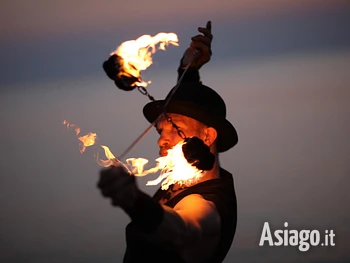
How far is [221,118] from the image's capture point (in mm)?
2430

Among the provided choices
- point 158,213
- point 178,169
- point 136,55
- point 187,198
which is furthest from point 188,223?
point 136,55

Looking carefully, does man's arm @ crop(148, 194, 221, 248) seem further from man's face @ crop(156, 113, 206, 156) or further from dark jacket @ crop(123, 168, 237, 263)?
man's face @ crop(156, 113, 206, 156)

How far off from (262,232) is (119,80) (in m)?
1.68

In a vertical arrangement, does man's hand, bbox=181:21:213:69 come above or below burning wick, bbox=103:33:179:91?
above

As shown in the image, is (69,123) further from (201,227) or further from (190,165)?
(201,227)

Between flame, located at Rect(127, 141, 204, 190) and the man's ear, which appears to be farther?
the man's ear

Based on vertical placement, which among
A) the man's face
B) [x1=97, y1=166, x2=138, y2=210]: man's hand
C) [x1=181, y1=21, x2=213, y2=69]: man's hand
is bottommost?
[x1=97, y1=166, x2=138, y2=210]: man's hand

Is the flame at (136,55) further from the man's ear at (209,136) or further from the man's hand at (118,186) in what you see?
the man's hand at (118,186)

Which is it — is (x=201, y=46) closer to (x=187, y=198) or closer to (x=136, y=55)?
(x=136, y=55)

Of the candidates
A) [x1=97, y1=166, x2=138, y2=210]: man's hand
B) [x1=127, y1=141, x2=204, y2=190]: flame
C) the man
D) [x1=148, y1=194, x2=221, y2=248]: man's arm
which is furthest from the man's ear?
[x1=97, y1=166, x2=138, y2=210]: man's hand

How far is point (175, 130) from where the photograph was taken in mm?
2389

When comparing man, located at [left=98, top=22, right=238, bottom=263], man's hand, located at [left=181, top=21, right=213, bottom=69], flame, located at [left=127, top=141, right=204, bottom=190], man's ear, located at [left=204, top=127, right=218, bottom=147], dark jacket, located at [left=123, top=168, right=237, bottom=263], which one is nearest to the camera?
man, located at [left=98, top=22, right=238, bottom=263]

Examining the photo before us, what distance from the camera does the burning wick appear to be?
219cm

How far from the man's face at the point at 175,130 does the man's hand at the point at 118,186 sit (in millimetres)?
677
